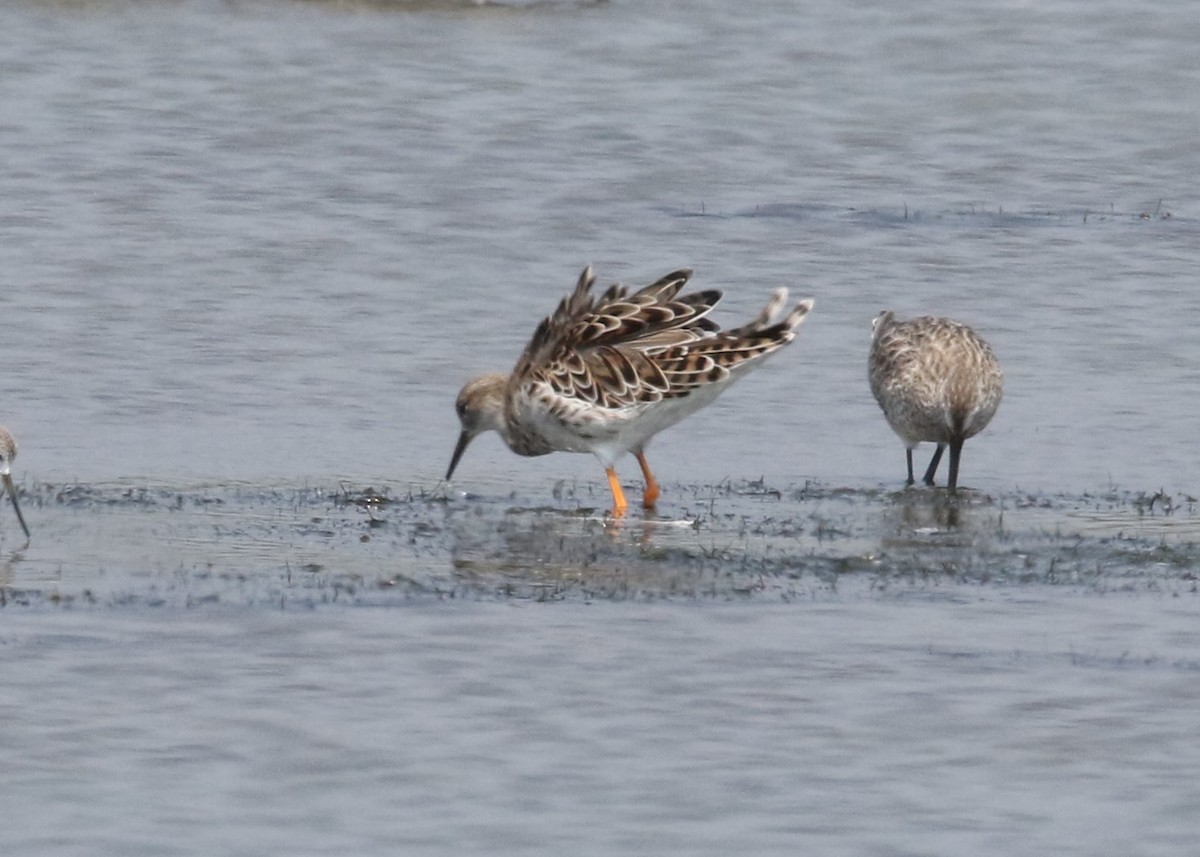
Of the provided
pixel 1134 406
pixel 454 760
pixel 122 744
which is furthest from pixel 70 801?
pixel 1134 406

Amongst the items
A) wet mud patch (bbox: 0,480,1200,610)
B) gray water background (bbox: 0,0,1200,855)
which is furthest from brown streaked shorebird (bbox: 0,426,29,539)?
gray water background (bbox: 0,0,1200,855)

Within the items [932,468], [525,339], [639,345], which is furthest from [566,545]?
[525,339]

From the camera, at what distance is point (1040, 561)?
11328mm

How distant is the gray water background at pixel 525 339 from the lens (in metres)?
8.28

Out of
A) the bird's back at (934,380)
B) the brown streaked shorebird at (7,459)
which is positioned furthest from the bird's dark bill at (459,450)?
the bird's back at (934,380)

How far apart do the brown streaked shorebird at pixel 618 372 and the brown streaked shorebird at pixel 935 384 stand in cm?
103

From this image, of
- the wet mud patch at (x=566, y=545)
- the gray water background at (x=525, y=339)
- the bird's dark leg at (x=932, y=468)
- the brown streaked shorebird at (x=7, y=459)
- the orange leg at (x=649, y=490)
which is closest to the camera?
the gray water background at (x=525, y=339)

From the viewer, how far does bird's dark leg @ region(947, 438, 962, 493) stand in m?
13.5

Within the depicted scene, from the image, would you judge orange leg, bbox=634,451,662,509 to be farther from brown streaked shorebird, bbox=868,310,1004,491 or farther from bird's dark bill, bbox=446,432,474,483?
brown streaked shorebird, bbox=868,310,1004,491

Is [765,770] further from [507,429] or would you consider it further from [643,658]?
[507,429]

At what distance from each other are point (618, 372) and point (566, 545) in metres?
1.49

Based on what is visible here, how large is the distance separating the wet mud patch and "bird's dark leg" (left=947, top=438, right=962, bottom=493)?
9.3 inches

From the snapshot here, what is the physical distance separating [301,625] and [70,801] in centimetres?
202

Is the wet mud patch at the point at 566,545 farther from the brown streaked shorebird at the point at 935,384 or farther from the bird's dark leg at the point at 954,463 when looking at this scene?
the brown streaked shorebird at the point at 935,384
